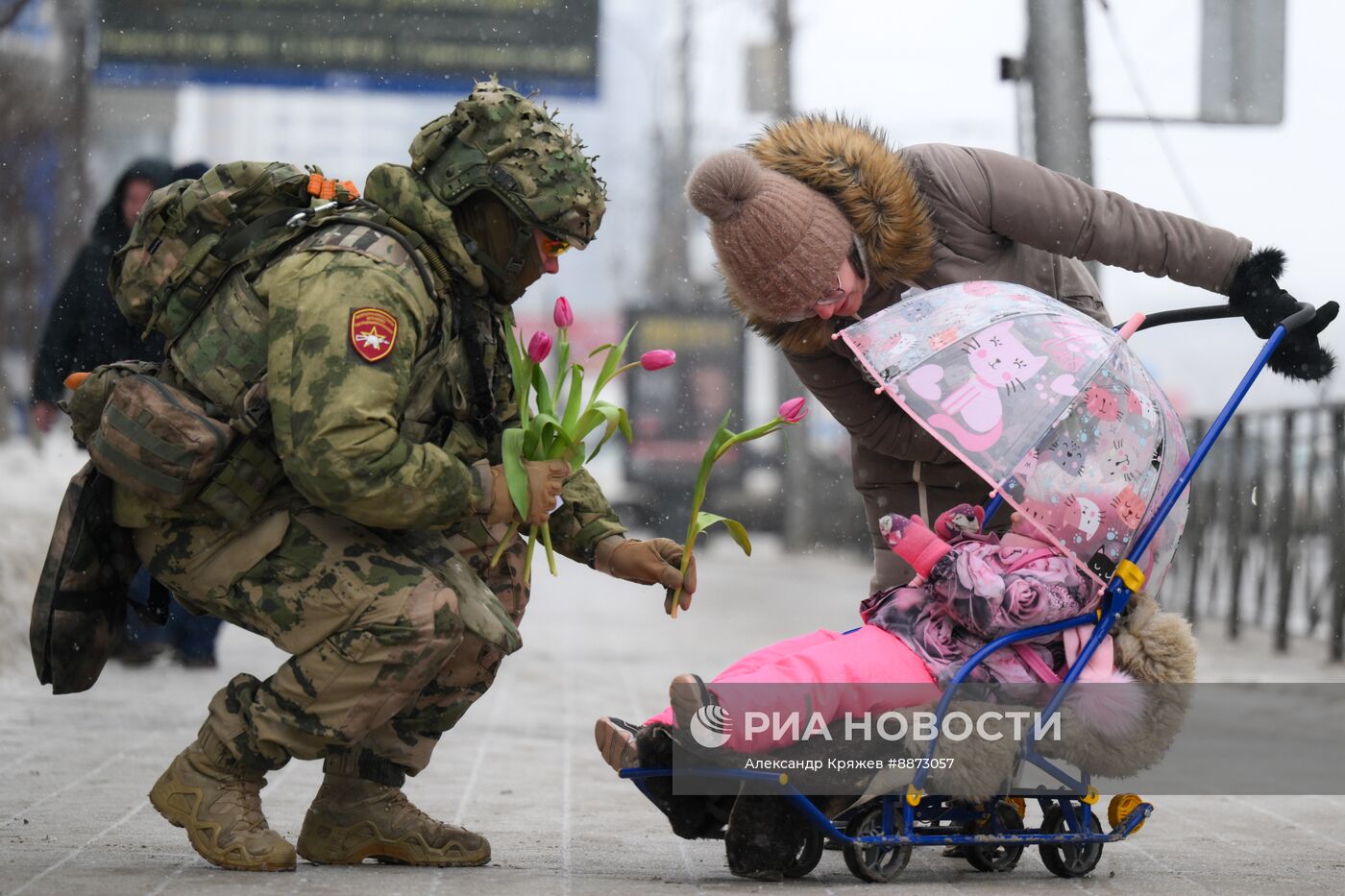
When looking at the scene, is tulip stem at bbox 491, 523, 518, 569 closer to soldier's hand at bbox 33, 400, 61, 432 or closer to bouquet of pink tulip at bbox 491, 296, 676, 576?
bouquet of pink tulip at bbox 491, 296, 676, 576

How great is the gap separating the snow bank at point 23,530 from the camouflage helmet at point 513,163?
4.04 m

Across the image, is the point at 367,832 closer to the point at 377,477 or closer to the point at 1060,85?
the point at 377,477

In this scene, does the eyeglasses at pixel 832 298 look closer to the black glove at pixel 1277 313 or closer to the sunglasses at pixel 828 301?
the sunglasses at pixel 828 301

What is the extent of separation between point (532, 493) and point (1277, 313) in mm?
1779

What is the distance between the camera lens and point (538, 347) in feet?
13.0

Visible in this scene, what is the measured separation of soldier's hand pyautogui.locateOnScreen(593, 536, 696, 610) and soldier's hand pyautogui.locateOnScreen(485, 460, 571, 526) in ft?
0.94

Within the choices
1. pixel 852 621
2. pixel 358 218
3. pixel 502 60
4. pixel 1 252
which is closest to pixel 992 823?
pixel 358 218

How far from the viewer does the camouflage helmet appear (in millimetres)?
3762

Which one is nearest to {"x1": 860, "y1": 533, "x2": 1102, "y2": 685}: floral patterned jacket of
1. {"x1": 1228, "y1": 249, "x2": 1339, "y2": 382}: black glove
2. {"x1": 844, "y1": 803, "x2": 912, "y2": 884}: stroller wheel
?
{"x1": 844, "y1": 803, "x2": 912, "y2": 884}: stroller wheel

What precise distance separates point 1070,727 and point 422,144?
182cm

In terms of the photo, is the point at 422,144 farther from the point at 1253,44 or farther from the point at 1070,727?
the point at 1253,44

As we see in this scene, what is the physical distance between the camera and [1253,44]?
7156 millimetres

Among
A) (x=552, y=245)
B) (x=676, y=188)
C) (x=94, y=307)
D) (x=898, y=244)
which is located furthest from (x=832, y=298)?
(x=676, y=188)

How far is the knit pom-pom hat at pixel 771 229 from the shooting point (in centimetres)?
408
